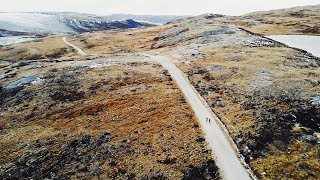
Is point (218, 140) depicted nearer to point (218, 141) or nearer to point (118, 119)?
point (218, 141)

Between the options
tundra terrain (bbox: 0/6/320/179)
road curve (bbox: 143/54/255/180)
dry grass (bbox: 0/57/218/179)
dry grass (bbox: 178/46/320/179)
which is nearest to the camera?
road curve (bbox: 143/54/255/180)

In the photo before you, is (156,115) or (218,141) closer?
(218,141)

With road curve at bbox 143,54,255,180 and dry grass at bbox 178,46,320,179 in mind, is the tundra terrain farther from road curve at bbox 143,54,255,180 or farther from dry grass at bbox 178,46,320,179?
road curve at bbox 143,54,255,180

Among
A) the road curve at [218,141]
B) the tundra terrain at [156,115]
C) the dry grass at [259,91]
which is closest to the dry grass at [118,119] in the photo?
the tundra terrain at [156,115]

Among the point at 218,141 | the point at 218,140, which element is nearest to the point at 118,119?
the point at 218,140

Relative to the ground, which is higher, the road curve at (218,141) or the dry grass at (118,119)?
the road curve at (218,141)

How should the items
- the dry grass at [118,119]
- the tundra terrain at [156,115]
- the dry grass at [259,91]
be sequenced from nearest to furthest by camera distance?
the dry grass at [259,91] < the tundra terrain at [156,115] < the dry grass at [118,119]

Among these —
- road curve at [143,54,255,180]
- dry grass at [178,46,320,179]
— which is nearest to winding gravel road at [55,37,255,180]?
road curve at [143,54,255,180]

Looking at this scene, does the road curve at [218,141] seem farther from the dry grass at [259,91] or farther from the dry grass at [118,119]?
the dry grass at [118,119]
